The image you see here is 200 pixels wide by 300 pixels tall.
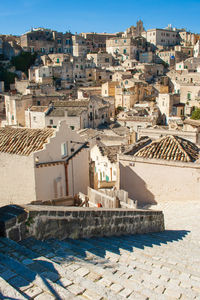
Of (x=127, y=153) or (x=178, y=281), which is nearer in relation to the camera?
(x=178, y=281)

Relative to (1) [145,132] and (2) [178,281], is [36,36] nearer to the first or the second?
(1) [145,132]

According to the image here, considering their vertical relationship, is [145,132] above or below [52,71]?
below

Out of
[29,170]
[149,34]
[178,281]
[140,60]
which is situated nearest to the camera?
[178,281]

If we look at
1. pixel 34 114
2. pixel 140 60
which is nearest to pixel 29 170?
pixel 34 114

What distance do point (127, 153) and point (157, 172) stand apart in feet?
6.31

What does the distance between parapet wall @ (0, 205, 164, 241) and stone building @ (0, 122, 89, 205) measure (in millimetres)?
3667

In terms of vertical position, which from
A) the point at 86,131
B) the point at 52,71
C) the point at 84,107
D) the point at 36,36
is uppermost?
the point at 36,36

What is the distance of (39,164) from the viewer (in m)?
10.4

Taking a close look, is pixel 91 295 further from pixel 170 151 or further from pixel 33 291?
pixel 170 151

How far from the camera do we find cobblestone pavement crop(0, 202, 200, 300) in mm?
3619

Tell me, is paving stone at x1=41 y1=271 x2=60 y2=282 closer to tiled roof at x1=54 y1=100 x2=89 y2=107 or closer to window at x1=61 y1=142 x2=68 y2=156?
window at x1=61 y1=142 x2=68 y2=156

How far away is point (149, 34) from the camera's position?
85.0 meters

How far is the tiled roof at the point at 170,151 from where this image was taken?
1393cm

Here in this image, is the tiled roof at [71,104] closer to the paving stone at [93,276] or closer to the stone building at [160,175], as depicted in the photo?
the stone building at [160,175]
